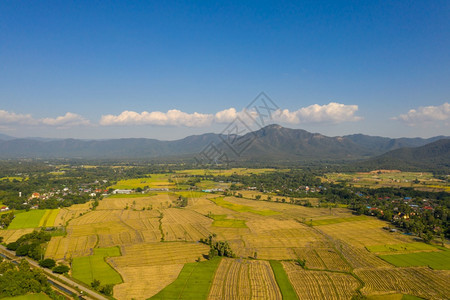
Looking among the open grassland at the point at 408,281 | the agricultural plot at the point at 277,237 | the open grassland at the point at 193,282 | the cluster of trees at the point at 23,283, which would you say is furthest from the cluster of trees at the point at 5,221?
→ the open grassland at the point at 408,281

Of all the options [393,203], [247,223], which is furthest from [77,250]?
[393,203]

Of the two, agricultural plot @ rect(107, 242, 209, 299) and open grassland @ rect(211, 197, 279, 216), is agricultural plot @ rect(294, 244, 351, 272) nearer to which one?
agricultural plot @ rect(107, 242, 209, 299)

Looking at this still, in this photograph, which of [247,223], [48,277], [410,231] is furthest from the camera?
[247,223]

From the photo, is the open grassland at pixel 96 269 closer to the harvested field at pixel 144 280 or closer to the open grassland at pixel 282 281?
the harvested field at pixel 144 280

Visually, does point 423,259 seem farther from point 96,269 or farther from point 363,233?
point 96,269

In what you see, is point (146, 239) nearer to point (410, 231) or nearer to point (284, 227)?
point (284, 227)

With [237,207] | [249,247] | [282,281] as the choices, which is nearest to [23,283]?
[282,281]
